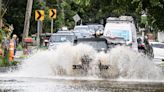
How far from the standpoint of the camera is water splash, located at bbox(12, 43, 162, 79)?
869 inches

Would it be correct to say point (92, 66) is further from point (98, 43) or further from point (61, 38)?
point (61, 38)

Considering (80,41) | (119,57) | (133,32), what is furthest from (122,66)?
(133,32)

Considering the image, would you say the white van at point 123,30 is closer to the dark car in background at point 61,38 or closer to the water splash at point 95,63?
the dark car in background at point 61,38

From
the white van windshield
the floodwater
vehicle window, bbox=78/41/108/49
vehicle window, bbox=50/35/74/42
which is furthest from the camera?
vehicle window, bbox=50/35/74/42

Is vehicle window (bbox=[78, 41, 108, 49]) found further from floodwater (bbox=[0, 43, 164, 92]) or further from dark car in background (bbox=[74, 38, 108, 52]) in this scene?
floodwater (bbox=[0, 43, 164, 92])

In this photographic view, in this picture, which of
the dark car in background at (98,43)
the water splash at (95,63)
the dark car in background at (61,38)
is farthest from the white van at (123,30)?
the water splash at (95,63)

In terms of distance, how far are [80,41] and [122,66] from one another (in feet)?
12.2

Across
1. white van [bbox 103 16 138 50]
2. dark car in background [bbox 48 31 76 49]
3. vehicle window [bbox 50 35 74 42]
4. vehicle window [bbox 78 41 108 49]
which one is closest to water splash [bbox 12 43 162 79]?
vehicle window [bbox 78 41 108 49]

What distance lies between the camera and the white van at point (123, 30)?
3177 cm

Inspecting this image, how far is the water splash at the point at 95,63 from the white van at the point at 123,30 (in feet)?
26.1

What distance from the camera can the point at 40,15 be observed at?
1409 inches

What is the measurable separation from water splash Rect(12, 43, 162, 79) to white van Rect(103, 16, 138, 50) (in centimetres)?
794

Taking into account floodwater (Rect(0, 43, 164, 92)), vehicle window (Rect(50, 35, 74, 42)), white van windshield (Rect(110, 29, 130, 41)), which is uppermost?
white van windshield (Rect(110, 29, 130, 41))

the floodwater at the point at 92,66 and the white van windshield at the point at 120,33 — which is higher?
the white van windshield at the point at 120,33
